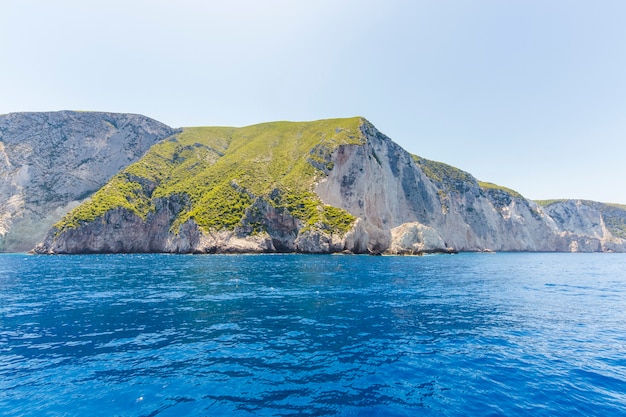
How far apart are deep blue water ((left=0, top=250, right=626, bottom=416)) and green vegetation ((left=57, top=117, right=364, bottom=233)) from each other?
83798 millimetres

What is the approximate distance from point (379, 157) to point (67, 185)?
153 meters

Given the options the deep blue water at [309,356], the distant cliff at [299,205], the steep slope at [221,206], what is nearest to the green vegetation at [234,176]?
the steep slope at [221,206]

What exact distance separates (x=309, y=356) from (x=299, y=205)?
341 ft

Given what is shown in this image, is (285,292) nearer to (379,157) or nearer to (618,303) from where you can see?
(618,303)

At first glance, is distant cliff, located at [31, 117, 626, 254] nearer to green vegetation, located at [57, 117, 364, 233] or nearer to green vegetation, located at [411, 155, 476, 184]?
green vegetation, located at [57, 117, 364, 233]

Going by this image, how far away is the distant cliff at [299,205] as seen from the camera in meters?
114

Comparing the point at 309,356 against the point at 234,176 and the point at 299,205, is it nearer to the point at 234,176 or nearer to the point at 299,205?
the point at 299,205

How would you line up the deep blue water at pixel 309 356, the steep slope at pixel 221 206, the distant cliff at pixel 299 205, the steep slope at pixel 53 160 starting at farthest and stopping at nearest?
the steep slope at pixel 53 160
the distant cliff at pixel 299 205
the steep slope at pixel 221 206
the deep blue water at pixel 309 356

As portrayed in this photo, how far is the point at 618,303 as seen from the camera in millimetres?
29625

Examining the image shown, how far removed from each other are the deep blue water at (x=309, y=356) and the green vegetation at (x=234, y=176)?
83798 mm

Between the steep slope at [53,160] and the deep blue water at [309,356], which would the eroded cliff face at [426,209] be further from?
the steep slope at [53,160]

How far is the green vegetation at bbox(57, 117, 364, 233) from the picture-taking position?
118m

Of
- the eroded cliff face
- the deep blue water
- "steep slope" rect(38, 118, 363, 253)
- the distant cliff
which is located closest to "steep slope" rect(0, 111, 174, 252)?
the distant cliff

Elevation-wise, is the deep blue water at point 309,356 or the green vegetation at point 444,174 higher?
the green vegetation at point 444,174
